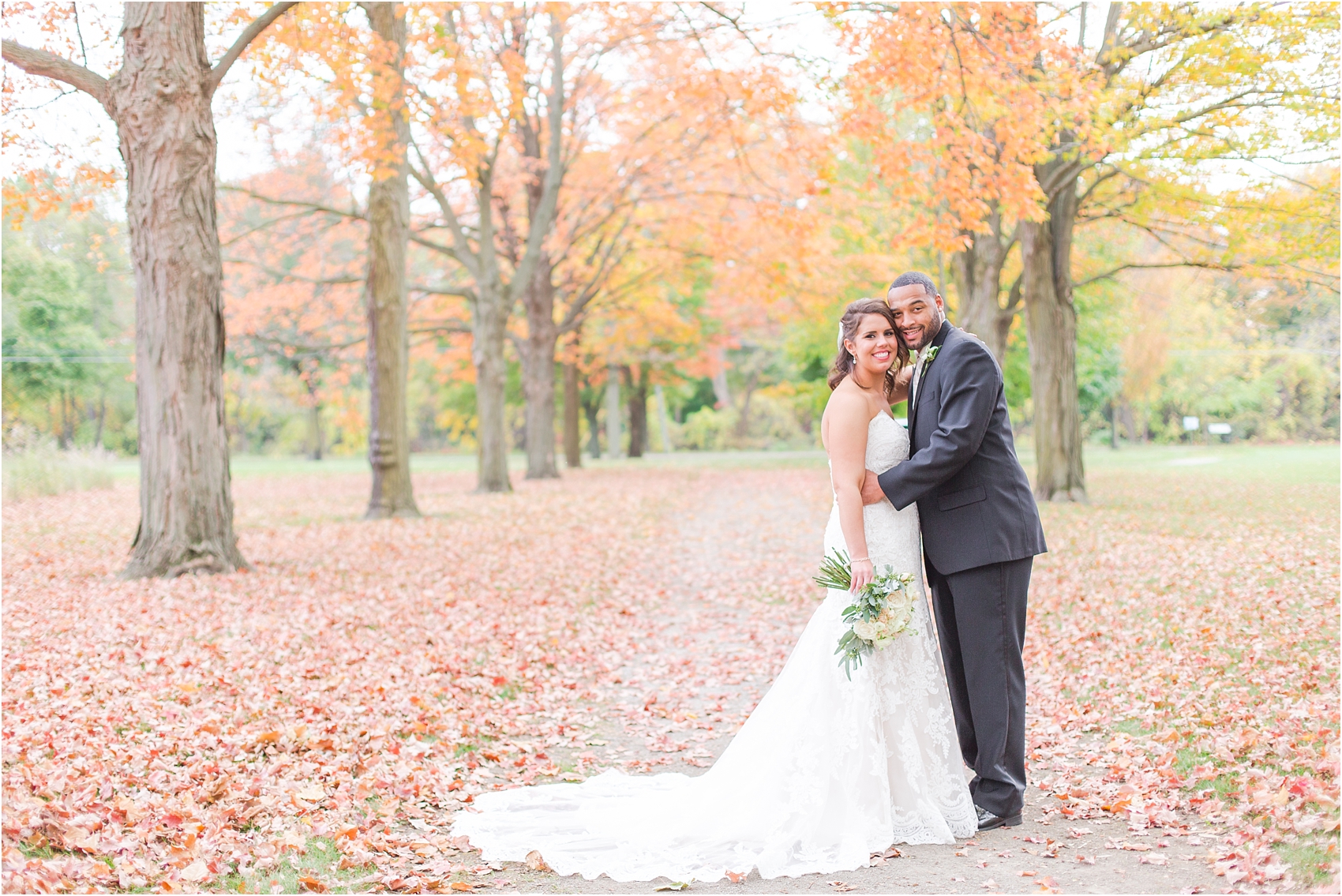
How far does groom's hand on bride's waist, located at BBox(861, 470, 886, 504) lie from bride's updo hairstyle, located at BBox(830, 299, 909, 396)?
1.57 feet

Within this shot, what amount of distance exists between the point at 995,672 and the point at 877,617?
2.09 ft

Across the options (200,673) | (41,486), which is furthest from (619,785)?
(41,486)

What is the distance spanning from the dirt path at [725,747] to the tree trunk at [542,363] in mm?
14942

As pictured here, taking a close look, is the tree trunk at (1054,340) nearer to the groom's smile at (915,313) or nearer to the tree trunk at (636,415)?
the groom's smile at (915,313)

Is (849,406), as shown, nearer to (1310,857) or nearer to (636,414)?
(1310,857)

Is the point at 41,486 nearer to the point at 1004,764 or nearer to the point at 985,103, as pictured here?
the point at 985,103

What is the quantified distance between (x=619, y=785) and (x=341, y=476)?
31.2 m

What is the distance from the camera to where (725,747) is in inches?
245

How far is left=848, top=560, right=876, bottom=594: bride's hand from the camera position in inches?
187

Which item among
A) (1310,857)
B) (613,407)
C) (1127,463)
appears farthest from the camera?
(613,407)

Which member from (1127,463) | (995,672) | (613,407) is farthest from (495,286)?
(1127,463)

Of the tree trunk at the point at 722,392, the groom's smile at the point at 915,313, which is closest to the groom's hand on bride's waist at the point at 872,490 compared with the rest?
the groom's smile at the point at 915,313

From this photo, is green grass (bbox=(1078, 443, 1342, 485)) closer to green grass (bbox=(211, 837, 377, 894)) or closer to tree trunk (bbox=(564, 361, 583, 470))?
tree trunk (bbox=(564, 361, 583, 470))

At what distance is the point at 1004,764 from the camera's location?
474cm
